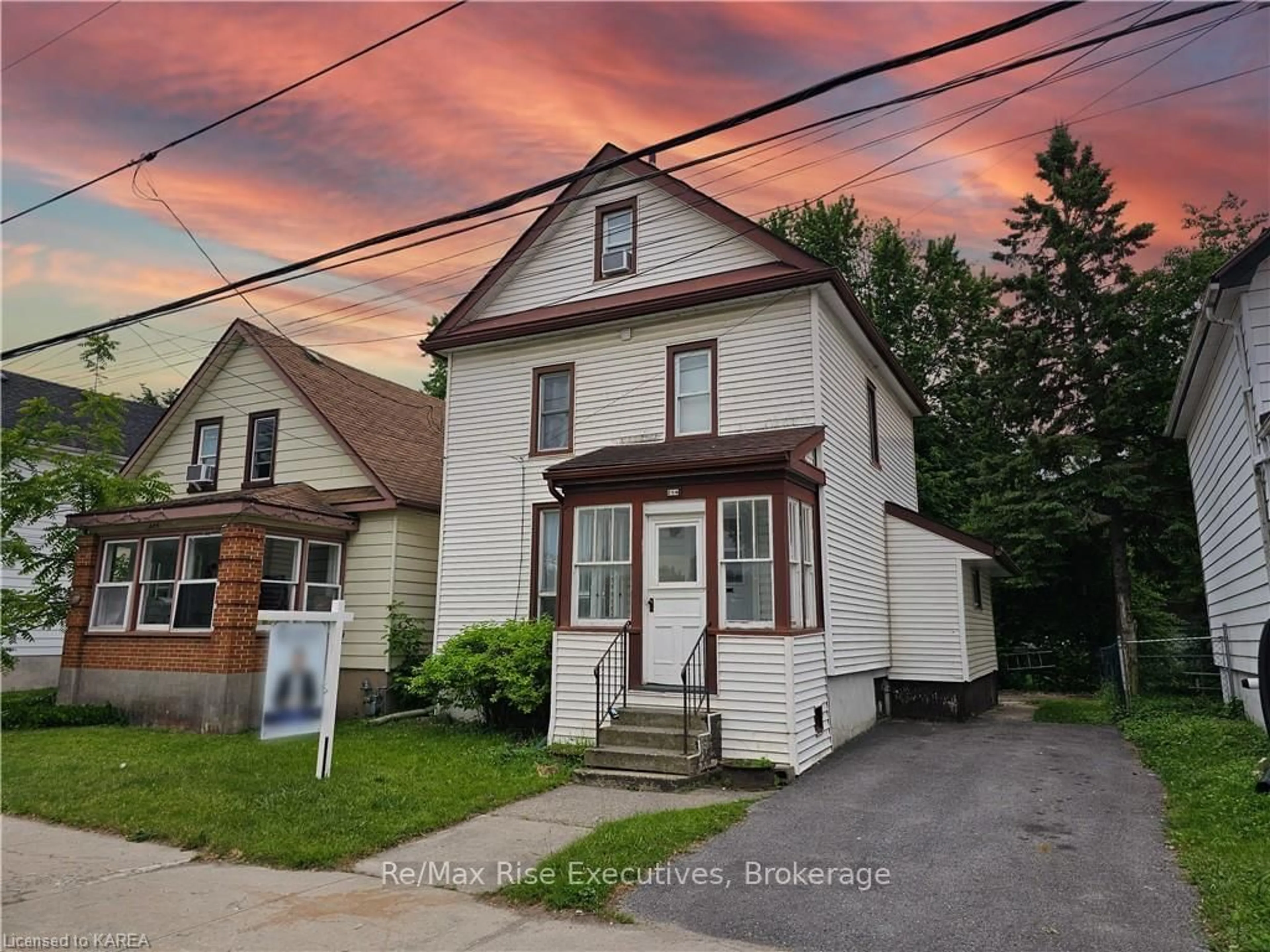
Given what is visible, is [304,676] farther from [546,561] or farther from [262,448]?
[262,448]

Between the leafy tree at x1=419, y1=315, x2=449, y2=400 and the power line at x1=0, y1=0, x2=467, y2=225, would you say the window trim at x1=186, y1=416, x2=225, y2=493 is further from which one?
the leafy tree at x1=419, y1=315, x2=449, y2=400

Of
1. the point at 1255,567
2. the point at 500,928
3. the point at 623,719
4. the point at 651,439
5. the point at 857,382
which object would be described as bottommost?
the point at 500,928

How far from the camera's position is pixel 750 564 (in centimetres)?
1000

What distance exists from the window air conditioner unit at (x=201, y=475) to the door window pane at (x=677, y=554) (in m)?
11.3

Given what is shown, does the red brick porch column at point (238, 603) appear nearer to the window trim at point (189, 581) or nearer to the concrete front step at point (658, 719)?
the window trim at point (189, 581)

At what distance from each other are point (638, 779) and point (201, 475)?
1273 centimetres

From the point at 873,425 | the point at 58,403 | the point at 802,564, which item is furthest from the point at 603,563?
the point at 58,403

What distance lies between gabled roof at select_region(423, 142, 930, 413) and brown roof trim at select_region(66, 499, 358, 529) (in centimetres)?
364

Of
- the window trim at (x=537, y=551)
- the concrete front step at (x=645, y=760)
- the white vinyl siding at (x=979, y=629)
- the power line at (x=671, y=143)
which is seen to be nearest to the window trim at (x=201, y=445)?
the power line at (x=671, y=143)

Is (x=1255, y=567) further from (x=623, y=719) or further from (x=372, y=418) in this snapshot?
(x=372, y=418)

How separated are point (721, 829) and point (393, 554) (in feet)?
31.0

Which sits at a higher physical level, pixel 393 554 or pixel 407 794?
pixel 393 554

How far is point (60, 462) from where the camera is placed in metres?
15.5

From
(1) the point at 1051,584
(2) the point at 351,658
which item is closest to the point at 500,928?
(2) the point at 351,658
